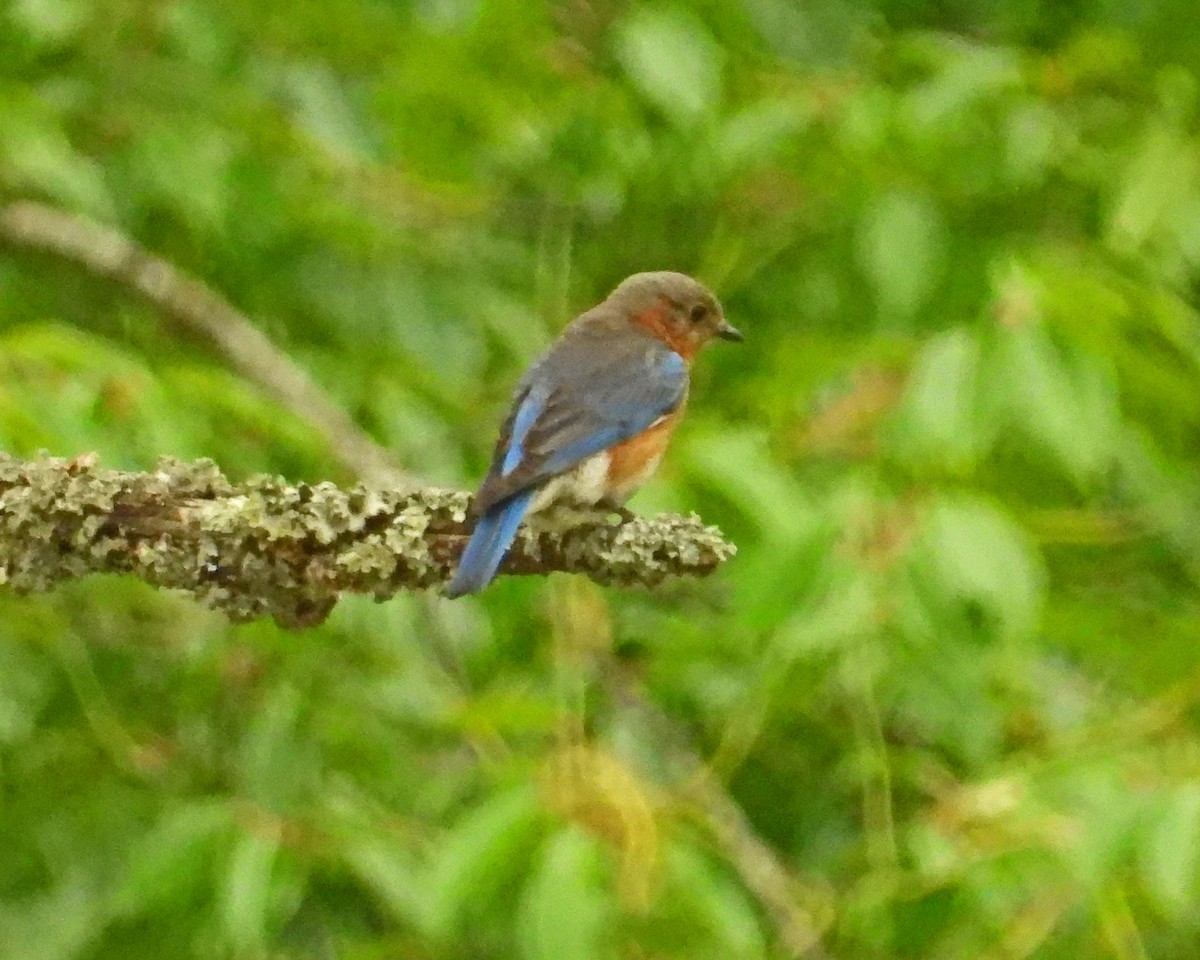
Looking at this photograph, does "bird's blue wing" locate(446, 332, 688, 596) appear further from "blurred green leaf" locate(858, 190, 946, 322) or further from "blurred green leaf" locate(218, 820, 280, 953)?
"blurred green leaf" locate(218, 820, 280, 953)

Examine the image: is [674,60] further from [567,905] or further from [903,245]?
[567,905]

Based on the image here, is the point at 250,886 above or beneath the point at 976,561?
beneath

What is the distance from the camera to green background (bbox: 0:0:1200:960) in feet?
7.85

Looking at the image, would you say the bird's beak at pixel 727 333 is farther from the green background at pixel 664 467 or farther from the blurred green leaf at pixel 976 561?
the blurred green leaf at pixel 976 561

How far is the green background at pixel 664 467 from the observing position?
2393mm

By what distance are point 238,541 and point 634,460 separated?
1.09 meters

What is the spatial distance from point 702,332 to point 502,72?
1.92 feet

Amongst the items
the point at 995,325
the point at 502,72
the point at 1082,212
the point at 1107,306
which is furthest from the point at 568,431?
the point at 1082,212

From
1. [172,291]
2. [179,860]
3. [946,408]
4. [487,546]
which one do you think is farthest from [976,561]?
[172,291]

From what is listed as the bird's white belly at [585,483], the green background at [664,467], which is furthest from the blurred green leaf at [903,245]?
the bird's white belly at [585,483]

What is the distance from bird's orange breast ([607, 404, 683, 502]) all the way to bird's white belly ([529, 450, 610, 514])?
12 mm

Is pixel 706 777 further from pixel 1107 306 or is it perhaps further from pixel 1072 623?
pixel 1107 306

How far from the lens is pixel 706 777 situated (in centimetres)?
284

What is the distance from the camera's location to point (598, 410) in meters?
2.66
